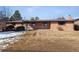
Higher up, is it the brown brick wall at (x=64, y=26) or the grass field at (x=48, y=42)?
the brown brick wall at (x=64, y=26)

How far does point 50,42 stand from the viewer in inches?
147

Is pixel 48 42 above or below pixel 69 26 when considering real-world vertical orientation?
below

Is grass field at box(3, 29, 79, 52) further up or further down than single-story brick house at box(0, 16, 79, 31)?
further down

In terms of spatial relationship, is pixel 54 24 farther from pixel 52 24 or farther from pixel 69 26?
pixel 69 26

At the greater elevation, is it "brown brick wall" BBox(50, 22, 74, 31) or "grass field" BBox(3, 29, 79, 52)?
"brown brick wall" BBox(50, 22, 74, 31)

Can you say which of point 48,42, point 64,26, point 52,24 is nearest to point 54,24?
point 52,24

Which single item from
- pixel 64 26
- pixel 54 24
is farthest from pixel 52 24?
pixel 64 26

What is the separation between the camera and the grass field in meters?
3.72

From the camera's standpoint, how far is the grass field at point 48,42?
3719 millimetres

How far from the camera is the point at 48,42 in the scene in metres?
3.73

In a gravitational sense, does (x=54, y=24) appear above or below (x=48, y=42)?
above

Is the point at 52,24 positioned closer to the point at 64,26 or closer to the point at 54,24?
the point at 54,24
